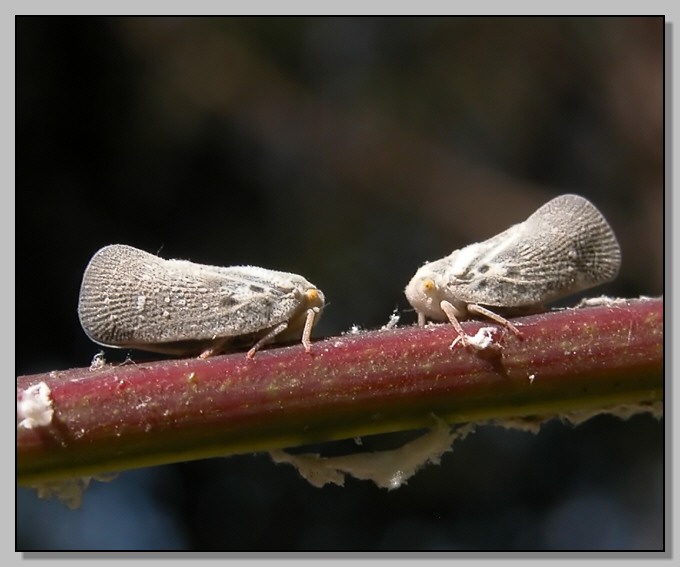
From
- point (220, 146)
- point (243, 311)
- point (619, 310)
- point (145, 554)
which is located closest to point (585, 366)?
point (619, 310)

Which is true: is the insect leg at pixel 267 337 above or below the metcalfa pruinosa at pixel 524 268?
below

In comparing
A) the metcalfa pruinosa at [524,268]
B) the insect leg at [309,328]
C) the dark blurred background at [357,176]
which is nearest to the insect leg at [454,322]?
the metcalfa pruinosa at [524,268]

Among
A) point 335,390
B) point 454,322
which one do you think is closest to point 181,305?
point 335,390

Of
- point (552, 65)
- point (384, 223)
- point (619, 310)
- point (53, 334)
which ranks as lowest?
point (53, 334)

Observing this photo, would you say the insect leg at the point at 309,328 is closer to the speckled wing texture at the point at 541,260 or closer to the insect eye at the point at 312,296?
the insect eye at the point at 312,296

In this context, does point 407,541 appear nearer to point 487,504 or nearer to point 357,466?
point 487,504
